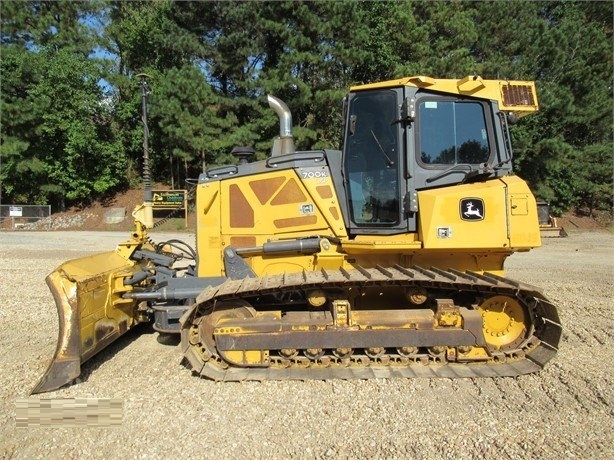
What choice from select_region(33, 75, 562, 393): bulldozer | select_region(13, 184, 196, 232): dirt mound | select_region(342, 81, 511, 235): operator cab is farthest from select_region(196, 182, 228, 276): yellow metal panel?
select_region(13, 184, 196, 232): dirt mound

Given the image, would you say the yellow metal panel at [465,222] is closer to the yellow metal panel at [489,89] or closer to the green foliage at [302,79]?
the yellow metal panel at [489,89]

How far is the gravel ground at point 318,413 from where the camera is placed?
3031 mm

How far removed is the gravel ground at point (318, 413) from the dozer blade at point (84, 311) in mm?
235

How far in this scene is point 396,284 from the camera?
4121 millimetres

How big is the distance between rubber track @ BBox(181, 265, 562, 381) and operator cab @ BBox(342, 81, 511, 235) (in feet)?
2.27

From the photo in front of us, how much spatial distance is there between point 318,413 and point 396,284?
139 centimetres

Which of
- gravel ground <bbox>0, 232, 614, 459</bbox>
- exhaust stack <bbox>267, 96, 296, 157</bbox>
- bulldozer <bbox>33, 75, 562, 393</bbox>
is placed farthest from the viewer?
exhaust stack <bbox>267, 96, 296, 157</bbox>

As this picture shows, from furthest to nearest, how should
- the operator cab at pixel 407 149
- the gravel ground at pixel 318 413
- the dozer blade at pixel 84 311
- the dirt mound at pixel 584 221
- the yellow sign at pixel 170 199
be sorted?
1. the dirt mound at pixel 584 221
2. the yellow sign at pixel 170 199
3. the operator cab at pixel 407 149
4. the dozer blade at pixel 84 311
5. the gravel ground at pixel 318 413

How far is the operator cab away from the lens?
439 cm

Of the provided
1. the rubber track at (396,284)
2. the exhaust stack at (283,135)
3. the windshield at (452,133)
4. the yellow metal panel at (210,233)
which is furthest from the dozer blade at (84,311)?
the windshield at (452,133)

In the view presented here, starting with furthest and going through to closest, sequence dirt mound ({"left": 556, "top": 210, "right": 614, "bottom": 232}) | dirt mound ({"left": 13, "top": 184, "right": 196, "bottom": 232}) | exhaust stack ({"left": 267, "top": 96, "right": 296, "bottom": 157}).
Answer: dirt mound ({"left": 13, "top": 184, "right": 196, "bottom": 232}) → dirt mound ({"left": 556, "top": 210, "right": 614, "bottom": 232}) → exhaust stack ({"left": 267, "top": 96, "right": 296, "bottom": 157})

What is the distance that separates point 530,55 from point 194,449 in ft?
93.5

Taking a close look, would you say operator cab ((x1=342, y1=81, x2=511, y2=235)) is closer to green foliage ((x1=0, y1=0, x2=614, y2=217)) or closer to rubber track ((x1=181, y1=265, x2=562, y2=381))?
rubber track ((x1=181, y1=265, x2=562, y2=381))

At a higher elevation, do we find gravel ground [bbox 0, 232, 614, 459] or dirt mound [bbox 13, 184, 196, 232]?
dirt mound [bbox 13, 184, 196, 232]
